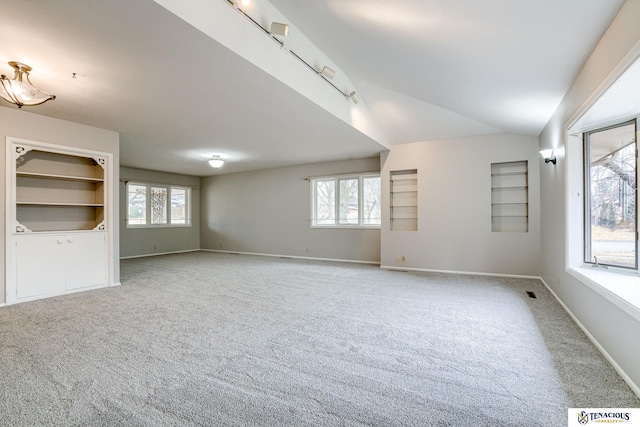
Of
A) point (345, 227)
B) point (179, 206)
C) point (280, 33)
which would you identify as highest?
point (280, 33)

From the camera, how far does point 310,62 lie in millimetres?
3391

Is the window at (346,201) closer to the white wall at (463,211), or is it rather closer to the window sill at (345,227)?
the window sill at (345,227)

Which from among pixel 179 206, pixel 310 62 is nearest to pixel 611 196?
pixel 310 62

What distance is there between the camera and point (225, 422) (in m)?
1.56

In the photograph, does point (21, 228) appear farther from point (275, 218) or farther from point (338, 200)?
point (338, 200)

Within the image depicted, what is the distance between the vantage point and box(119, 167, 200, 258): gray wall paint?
25.5 feet

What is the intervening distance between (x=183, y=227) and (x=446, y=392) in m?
9.04

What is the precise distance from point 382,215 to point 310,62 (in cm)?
358

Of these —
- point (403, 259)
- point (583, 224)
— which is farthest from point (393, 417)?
point (403, 259)

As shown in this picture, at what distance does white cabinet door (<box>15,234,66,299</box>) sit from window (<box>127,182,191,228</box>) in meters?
3.98

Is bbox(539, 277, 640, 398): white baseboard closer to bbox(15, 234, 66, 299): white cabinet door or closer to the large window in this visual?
the large window

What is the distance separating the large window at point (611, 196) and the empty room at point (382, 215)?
0.02 meters

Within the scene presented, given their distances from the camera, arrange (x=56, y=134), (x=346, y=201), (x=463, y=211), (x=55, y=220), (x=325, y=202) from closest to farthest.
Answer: (x=56, y=134) → (x=55, y=220) → (x=463, y=211) → (x=346, y=201) → (x=325, y=202)

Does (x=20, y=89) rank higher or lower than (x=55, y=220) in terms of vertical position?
higher
